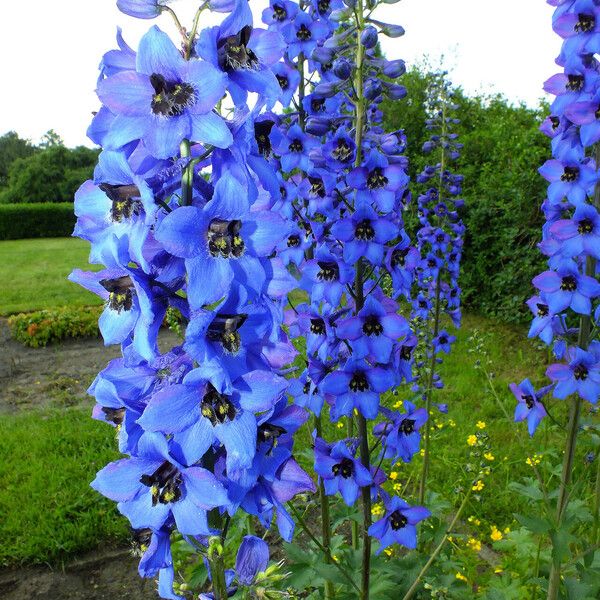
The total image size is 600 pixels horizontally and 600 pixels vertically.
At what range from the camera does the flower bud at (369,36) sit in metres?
1.97

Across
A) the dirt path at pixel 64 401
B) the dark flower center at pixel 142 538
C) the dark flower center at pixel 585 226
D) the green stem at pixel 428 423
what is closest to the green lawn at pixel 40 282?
the dirt path at pixel 64 401

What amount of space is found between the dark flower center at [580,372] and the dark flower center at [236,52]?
1.91 meters

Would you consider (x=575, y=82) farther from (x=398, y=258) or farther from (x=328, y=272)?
(x=328, y=272)

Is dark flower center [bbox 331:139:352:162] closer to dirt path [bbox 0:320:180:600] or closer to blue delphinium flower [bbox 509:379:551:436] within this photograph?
blue delphinium flower [bbox 509:379:551:436]

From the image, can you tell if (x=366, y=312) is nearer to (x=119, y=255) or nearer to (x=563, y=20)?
(x=119, y=255)

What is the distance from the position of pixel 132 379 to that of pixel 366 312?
3.10 ft

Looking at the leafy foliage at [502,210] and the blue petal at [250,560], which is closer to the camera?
the blue petal at [250,560]

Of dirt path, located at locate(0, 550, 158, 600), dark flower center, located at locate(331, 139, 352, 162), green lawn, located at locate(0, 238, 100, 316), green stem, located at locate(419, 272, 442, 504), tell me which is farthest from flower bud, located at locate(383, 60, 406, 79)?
green lawn, located at locate(0, 238, 100, 316)

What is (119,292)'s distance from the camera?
1.13m

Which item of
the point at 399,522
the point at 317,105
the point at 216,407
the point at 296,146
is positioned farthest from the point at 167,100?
the point at 399,522

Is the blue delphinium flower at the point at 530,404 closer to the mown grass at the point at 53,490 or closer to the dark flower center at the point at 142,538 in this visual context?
the dark flower center at the point at 142,538

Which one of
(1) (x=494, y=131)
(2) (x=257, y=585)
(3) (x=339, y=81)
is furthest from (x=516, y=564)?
(1) (x=494, y=131)

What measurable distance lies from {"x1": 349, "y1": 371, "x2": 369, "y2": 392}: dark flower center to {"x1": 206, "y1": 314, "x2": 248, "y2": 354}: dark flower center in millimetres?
1003

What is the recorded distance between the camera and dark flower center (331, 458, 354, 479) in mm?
2061
